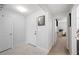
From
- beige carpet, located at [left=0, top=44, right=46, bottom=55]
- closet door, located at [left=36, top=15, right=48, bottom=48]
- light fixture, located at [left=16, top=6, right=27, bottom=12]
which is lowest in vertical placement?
beige carpet, located at [left=0, top=44, right=46, bottom=55]

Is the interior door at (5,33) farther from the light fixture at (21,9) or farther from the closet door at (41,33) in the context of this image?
the closet door at (41,33)

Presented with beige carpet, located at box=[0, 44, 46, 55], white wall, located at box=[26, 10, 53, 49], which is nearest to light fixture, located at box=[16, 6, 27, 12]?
white wall, located at box=[26, 10, 53, 49]

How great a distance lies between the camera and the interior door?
4.45 feet

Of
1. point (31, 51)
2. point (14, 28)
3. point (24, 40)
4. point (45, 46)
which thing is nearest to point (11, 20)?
point (14, 28)

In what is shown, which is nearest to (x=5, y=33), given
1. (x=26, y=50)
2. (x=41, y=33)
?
(x=26, y=50)

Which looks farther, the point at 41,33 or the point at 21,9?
the point at 41,33

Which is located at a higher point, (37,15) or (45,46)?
(37,15)

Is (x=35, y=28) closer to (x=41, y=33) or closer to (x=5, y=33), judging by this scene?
(x=41, y=33)

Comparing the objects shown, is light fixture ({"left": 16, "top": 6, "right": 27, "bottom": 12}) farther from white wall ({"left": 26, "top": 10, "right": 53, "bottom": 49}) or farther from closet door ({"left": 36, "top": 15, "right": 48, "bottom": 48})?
closet door ({"left": 36, "top": 15, "right": 48, "bottom": 48})

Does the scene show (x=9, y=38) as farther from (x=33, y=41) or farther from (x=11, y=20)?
(x=33, y=41)

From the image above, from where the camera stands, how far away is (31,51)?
53.2 inches

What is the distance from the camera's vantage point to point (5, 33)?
1.39 meters
